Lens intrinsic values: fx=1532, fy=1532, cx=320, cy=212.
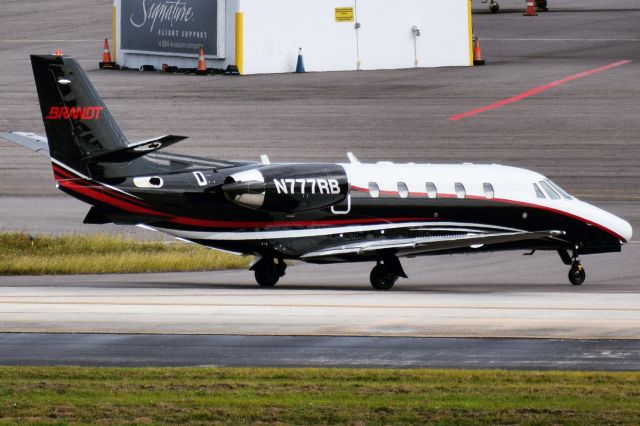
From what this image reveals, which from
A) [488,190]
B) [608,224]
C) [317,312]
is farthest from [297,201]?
[608,224]

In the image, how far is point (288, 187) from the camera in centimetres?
3344

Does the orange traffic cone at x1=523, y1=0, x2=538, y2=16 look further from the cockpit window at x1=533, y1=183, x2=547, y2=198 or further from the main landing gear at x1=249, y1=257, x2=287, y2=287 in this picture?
the main landing gear at x1=249, y1=257, x2=287, y2=287

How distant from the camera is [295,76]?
219 feet

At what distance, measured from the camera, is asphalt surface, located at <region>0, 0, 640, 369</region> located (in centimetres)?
2638

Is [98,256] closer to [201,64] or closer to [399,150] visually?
[399,150]

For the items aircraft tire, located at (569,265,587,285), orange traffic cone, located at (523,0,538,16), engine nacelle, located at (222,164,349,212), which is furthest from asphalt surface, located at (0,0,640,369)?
engine nacelle, located at (222,164,349,212)

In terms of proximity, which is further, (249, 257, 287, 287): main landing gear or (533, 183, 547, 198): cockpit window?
(533, 183, 547, 198): cockpit window

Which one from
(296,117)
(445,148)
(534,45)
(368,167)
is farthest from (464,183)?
(534,45)

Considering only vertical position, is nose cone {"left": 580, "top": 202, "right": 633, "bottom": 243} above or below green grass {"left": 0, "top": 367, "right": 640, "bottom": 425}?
above

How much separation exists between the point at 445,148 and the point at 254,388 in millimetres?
34073

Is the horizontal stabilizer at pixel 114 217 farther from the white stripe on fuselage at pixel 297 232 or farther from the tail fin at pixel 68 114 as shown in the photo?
the tail fin at pixel 68 114

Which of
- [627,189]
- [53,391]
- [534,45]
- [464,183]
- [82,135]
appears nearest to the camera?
[53,391]

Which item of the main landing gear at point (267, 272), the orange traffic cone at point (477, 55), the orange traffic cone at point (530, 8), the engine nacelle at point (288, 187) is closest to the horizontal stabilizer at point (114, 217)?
the engine nacelle at point (288, 187)

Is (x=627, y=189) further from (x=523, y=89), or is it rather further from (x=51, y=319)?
(x=51, y=319)
